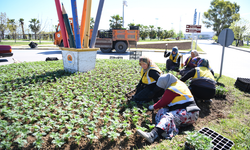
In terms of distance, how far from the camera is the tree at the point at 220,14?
5853 centimetres

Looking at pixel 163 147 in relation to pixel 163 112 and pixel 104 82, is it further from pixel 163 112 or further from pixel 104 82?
pixel 104 82

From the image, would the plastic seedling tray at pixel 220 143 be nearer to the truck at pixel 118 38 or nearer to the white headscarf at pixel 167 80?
the white headscarf at pixel 167 80

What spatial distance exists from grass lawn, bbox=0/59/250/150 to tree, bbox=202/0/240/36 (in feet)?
222

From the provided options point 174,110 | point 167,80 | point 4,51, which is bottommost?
point 174,110

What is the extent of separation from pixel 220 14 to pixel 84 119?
73.6 meters

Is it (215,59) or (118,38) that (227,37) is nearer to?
(215,59)

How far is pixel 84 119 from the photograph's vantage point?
2.61m

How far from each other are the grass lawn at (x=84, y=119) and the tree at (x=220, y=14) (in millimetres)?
67745

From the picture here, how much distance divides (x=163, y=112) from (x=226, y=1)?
76.2 meters

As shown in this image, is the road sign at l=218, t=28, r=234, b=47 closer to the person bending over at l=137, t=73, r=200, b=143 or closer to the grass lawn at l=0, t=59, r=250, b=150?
the grass lawn at l=0, t=59, r=250, b=150

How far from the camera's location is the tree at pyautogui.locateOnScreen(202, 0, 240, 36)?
58.5m

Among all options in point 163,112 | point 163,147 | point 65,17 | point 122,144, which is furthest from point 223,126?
point 65,17

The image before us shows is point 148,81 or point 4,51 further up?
point 4,51

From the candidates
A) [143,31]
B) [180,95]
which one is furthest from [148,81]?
[143,31]
